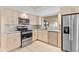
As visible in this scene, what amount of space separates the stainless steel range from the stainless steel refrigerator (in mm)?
1719

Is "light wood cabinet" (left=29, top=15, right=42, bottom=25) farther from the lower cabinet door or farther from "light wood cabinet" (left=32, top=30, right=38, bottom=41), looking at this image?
the lower cabinet door

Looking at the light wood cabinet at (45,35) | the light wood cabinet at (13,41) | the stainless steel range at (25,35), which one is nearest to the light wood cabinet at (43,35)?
the light wood cabinet at (45,35)

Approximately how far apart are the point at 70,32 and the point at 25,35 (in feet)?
6.72

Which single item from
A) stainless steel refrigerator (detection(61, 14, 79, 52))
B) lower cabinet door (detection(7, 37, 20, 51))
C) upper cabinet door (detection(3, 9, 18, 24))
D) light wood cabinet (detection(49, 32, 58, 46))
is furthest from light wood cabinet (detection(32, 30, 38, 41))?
stainless steel refrigerator (detection(61, 14, 79, 52))

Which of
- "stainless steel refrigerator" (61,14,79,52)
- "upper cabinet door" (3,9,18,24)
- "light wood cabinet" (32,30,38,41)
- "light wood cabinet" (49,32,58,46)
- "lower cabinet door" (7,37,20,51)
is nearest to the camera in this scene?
"stainless steel refrigerator" (61,14,79,52)

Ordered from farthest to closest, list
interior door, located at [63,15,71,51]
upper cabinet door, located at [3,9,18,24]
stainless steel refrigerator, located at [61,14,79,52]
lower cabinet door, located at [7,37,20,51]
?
upper cabinet door, located at [3,9,18,24], lower cabinet door, located at [7,37,20,51], interior door, located at [63,15,71,51], stainless steel refrigerator, located at [61,14,79,52]

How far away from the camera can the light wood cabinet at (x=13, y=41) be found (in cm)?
316

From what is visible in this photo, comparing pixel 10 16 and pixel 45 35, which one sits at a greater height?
pixel 10 16

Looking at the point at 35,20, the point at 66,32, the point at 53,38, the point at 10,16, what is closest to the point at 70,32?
the point at 66,32

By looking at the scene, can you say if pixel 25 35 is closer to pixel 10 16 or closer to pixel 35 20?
pixel 35 20

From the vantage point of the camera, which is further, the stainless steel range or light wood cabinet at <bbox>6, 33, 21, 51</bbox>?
the stainless steel range

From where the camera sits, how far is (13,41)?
3.39 meters

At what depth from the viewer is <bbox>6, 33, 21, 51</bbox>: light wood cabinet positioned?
316 centimetres
